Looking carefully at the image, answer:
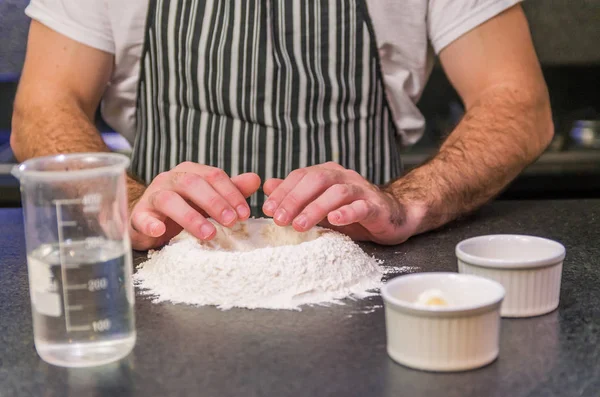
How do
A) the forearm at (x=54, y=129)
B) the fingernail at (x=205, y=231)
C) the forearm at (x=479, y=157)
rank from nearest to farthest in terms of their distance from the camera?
the fingernail at (x=205, y=231), the forearm at (x=479, y=157), the forearm at (x=54, y=129)

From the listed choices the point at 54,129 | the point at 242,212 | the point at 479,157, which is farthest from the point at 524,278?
the point at 54,129

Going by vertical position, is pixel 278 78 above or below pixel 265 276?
above

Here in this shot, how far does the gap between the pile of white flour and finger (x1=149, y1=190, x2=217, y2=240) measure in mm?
19

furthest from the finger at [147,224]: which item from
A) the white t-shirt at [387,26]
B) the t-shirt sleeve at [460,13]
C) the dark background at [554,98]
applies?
the dark background at [554,98]

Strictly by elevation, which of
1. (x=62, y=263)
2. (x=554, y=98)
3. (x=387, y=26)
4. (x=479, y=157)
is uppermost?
(x=387, y=26)

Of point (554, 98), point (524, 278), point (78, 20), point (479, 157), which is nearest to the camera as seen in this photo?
point (524, 278)

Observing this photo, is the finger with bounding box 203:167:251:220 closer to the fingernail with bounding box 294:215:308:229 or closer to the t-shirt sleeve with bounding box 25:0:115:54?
the fingernail with bounding box 294:215:308:229

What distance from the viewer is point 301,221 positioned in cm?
116

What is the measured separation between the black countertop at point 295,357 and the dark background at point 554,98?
1197 millimetres

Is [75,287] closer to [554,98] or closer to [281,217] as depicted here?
[281,217]

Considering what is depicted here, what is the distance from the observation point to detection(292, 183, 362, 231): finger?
3.80 feet

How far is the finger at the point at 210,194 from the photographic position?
3.81 feet

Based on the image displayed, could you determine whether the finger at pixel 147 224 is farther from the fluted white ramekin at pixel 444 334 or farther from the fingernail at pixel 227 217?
the fluted white ramekin at pixel 444 334

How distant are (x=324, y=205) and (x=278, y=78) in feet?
1.68
